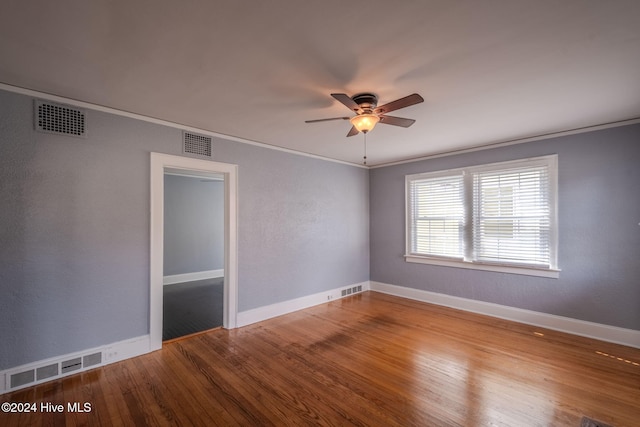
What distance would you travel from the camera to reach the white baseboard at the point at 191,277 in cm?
650

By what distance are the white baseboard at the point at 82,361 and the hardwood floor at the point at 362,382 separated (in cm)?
8

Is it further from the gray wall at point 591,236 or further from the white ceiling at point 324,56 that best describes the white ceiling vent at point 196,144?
the gray wall at point 591,236

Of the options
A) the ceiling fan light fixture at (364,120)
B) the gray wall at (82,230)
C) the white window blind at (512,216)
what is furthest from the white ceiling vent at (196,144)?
the white window blind at (512,216)

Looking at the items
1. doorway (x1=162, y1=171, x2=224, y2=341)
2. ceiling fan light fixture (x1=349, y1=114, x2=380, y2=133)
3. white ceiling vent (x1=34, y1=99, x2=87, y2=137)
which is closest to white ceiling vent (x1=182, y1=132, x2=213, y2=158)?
white ceiling vent (x1=34, y1=99, x2=87, y2=137)

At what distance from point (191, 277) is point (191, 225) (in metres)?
1.26

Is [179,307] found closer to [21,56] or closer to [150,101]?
[150,101]

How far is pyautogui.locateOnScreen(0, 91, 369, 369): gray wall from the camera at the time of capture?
238 centimetres

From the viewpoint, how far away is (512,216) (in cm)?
401

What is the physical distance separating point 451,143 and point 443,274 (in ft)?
7.03

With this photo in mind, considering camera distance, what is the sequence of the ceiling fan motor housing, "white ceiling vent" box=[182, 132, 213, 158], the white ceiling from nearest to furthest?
the white ceiling
the ceiling fan motor housing
"white ceiling vent" box=[182, 132, 213, 158]

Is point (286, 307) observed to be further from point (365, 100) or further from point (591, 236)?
point (591, 236)

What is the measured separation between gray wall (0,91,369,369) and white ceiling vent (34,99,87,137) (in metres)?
0.06

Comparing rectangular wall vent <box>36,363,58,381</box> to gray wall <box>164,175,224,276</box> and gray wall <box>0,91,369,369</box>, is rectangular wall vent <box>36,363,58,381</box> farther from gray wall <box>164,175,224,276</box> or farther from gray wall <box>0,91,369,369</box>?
gray wall <box>164,175,224,276</box>

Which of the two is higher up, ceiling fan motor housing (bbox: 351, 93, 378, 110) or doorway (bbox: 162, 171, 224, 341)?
ceiling fan motor housing (bbox: 351, 93, 378, 110)
